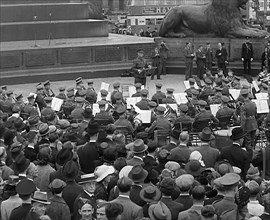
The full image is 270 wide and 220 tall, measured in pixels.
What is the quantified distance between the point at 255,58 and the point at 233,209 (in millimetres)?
19498

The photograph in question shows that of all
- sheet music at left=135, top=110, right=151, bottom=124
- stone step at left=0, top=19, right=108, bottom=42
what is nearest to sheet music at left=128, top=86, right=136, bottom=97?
sheet music at left=135, top=110, right=151, bottom=124

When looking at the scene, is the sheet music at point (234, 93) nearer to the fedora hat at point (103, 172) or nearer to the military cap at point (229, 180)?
the fedora hat at point (103, 172)

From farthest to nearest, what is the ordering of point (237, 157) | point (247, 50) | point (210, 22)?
point (210, 22) < point (247, 50) < point (237, 157)

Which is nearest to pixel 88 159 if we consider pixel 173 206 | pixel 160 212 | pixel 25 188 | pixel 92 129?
pixel 92 129

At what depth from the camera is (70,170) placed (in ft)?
27.3

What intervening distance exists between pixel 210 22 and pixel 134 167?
19.5 metres

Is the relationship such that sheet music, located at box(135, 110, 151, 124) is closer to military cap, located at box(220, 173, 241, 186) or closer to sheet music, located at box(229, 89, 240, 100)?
sheet music, located at box(229, 89, 240, 100)

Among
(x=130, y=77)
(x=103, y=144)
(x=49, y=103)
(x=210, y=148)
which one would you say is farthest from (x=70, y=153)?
(x=130, y=77)

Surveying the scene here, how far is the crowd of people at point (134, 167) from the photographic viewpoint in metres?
7.57

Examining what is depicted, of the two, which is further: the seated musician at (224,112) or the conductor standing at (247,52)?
the conductor standing at (247,52)

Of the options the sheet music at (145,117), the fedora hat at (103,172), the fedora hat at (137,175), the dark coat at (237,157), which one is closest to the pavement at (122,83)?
the sheet music at (145,117)

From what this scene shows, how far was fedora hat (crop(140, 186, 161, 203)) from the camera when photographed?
7648 mm

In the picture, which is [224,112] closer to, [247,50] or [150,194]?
[150,194]

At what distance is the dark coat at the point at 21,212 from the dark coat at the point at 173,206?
1.60 meters
